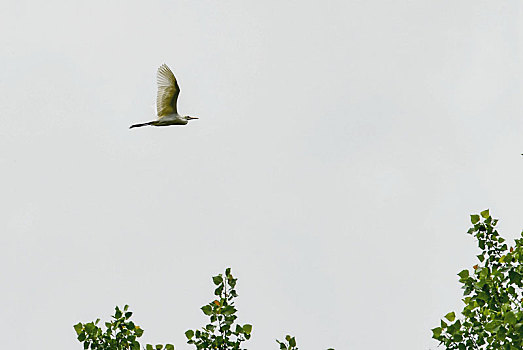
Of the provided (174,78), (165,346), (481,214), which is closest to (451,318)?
(481,214)

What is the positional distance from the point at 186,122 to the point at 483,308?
20487 millimetres

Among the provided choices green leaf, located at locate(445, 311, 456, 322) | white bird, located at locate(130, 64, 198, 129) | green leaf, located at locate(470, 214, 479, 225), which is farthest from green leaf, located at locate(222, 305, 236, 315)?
white bird, located at locate(130, 64, 198, 129)

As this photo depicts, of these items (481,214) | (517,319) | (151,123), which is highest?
(151,123)

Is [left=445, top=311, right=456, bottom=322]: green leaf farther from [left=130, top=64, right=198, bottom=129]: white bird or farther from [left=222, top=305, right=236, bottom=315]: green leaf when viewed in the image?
[left=130, top=64, right=198, bottom=129]: white bird

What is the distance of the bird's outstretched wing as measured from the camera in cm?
3031

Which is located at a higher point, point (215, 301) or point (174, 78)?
point (174, 78)

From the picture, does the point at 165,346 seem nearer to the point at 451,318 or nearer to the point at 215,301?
the point at 215,301

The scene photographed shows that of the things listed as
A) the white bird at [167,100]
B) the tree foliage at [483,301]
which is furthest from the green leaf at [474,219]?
the white bird at [167,100]

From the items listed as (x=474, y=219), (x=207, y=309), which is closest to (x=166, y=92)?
(x=474, y=219)

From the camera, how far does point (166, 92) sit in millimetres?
30609

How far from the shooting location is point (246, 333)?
11.7 metres

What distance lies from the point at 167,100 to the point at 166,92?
13.3 inches

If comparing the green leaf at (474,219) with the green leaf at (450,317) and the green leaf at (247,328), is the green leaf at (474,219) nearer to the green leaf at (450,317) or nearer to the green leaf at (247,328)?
the green leaf at (450,317)

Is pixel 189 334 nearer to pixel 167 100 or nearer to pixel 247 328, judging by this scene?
pixel 247 328
